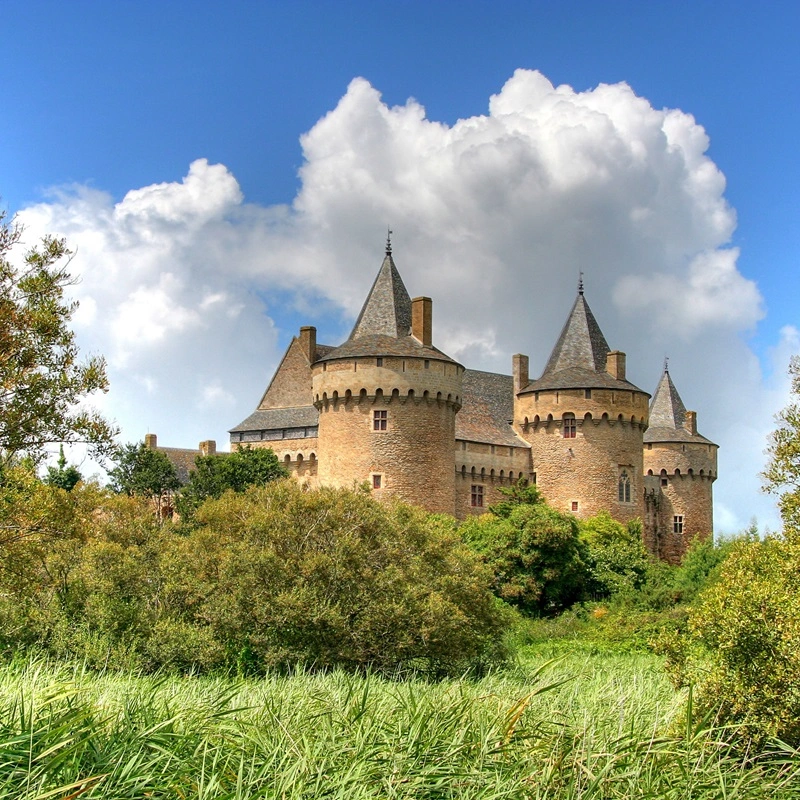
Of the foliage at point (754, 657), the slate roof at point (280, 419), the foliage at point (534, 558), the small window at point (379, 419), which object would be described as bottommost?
the foliage at point (754, 657)

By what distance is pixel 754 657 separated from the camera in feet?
39.9

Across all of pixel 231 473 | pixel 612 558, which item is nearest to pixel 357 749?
pixel 612 558

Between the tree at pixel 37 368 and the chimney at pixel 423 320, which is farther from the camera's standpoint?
the chimney at pixel 423 320

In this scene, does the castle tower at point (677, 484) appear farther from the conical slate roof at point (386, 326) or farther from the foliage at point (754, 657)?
the foliage at point (754, 657)

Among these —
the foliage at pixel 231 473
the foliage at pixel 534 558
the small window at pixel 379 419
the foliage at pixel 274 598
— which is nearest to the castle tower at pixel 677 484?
the foliage at pixel 534 558

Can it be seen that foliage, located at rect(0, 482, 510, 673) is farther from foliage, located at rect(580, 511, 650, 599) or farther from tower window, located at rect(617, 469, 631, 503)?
tower window, located at rect(617, 469, 631, 503)

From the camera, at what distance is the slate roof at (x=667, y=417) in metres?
56.4

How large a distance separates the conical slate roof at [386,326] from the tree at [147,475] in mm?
13472

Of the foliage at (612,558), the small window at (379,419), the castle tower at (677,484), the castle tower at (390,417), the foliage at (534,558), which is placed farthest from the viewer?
the castle tower at (677,484)

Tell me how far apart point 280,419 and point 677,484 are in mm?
19148

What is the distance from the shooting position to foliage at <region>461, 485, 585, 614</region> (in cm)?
3659

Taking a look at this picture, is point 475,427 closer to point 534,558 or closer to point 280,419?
point 280,419

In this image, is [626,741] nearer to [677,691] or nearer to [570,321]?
[677,691]

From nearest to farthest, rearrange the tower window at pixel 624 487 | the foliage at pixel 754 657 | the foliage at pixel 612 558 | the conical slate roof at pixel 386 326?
the foliage at pixel 754 657
the foliage at pixel 612 558
the conical slate roof at pixel 386 326
the tower window at pixel 624 487
